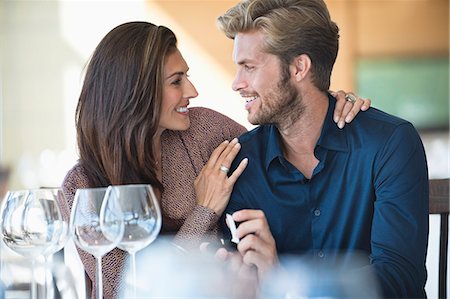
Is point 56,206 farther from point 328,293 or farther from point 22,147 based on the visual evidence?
point 22,147

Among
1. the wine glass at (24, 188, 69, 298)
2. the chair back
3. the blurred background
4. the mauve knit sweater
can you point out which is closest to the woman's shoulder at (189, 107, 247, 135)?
the mauve knit sweater

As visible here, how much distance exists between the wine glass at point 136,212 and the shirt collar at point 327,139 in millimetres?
813

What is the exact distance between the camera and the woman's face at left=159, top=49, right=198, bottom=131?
2062mm

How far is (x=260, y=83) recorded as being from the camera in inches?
78.0

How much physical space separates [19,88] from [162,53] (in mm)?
4296

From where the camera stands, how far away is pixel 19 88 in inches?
241

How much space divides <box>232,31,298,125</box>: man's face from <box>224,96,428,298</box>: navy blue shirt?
0.06m

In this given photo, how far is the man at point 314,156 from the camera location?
5.70 feet

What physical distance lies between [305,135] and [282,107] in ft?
0.28

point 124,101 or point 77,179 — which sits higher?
point 124,101

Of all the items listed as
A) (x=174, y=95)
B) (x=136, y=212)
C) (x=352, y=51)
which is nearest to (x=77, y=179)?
(x=174, y=95)

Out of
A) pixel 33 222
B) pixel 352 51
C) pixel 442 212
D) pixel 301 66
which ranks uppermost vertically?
pixel 301 66

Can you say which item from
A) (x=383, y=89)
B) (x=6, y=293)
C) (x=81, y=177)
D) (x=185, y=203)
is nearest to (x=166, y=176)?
(x=185, y=203)

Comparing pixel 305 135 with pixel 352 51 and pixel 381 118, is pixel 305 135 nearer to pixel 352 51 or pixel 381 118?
pixel 381 118
